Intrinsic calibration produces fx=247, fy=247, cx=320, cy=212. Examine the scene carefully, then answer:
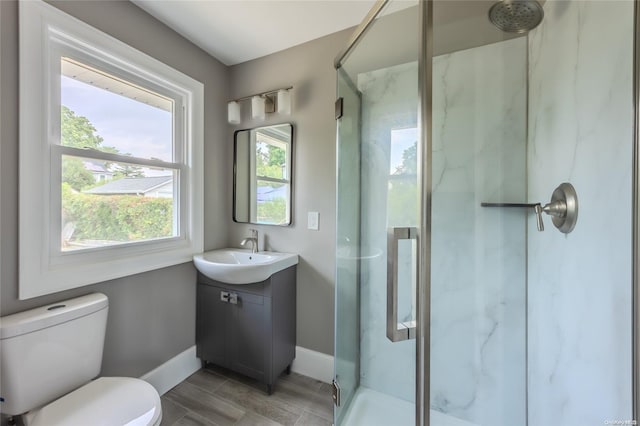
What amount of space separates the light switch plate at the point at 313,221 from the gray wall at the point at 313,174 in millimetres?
28

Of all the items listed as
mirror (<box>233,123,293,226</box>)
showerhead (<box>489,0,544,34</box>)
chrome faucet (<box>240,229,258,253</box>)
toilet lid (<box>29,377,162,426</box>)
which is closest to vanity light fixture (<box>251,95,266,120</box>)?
mirror (<box>233,123,293,226</box>)

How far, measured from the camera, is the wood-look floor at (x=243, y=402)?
1390 millimetres

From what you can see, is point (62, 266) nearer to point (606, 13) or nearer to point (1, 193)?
point (1, 193)

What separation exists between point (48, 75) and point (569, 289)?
2343mm

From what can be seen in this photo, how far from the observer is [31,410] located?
100 centimetres

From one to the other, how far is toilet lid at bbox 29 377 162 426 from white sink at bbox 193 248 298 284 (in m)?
0.62

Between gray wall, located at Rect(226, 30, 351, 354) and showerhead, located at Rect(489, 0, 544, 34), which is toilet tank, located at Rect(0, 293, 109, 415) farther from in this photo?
showerhead, located at Rect(489, 0, 544, 34)

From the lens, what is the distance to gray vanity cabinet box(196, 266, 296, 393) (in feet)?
5.14

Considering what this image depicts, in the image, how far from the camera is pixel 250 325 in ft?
5.25

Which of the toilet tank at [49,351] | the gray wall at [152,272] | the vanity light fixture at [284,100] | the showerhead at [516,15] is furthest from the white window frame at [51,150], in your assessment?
the showerhead at [516,15]

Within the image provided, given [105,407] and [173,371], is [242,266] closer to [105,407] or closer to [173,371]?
[105,407]

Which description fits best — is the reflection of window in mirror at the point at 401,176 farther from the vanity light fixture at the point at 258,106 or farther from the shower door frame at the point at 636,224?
the vanity light fixture at the point at 258,106

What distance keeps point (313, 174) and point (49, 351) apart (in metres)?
1.57

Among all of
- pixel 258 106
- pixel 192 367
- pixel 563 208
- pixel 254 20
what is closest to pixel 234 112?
pixel 258 106
